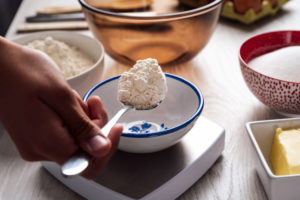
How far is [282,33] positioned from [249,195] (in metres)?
0.38

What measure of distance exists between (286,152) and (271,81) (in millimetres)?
152

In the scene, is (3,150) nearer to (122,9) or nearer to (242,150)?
(242,150)

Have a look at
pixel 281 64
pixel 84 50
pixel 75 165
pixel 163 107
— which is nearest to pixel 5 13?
pixel 84 50

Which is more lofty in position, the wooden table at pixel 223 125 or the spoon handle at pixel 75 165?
the spoon handle at pixel 75 165

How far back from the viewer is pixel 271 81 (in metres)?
0.71

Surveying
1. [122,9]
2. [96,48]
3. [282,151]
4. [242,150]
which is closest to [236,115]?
[242,150]

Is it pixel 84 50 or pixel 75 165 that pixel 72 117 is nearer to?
pixel 75 165

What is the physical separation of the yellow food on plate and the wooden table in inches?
1.9

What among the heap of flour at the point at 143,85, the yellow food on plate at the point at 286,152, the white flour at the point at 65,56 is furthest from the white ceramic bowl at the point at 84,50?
the yellow food on plate at the point at 286,152

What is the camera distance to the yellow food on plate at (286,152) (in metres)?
0.59

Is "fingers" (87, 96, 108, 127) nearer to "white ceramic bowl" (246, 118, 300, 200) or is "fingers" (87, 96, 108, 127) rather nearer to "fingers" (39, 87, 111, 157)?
"fingers" (39, 87, 111, 157)

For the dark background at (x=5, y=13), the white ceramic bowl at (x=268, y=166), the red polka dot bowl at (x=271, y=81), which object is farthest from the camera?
the dark background at (x=5, y=13)

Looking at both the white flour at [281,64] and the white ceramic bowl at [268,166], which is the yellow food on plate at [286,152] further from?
the white flour at [281,64]

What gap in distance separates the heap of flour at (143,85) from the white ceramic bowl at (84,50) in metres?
0.16
